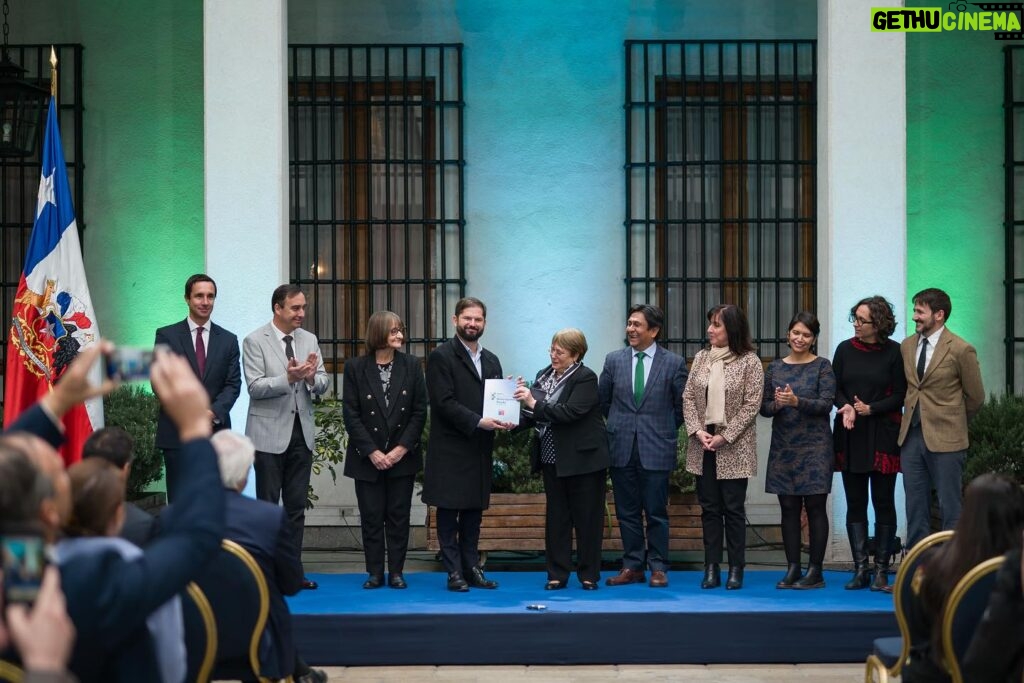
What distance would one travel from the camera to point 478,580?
7371 mm

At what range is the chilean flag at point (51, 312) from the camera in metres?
7.74

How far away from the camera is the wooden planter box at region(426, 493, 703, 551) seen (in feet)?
27.0

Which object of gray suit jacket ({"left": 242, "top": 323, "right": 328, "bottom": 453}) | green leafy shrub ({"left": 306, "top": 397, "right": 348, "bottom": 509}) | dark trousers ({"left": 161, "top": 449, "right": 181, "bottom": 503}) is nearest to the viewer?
dark trousers ({"left": 161, "top": 449, "right": 181, "bottom": 503})

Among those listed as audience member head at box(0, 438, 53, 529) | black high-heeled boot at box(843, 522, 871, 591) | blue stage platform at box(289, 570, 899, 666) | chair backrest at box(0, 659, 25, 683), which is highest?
audience member head at box(0, 438, 53, 529)

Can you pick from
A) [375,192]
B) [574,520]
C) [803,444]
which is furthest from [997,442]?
[375,192]

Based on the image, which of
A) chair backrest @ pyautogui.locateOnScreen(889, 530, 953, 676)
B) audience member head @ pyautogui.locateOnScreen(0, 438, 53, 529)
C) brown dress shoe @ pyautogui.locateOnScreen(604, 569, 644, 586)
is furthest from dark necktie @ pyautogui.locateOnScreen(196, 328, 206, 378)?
audience member head @ pyautogui.locateOnScreen(0, 438, 53, 529)

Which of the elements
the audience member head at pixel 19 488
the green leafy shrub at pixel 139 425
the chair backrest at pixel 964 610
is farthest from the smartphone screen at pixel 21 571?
the green leafy shrub at pixel 139 425

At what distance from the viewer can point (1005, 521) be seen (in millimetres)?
3623

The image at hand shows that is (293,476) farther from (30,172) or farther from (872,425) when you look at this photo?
(30,172)

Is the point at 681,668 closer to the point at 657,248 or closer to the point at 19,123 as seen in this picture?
the point at 657,248

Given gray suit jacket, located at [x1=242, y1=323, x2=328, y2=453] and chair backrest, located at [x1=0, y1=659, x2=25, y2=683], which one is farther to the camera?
gray suit jacket, located at [x1=242, y1=323, x2=328, y2=453]

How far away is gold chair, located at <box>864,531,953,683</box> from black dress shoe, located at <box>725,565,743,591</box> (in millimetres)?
2715

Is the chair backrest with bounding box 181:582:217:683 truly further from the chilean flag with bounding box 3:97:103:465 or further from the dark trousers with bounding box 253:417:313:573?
the chilean flag with bounding box 3:97:103:465

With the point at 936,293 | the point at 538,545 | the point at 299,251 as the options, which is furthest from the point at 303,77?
the point at 936,293
